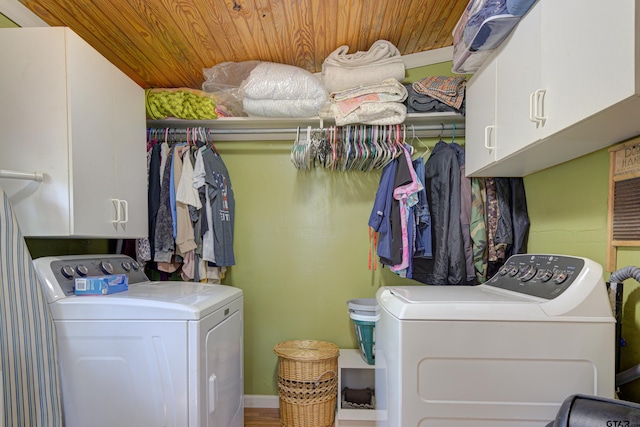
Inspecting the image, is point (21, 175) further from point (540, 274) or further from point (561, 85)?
point (540, 274)

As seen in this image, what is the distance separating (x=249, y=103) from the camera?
6.95ft

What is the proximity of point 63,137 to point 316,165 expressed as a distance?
1.45 meters

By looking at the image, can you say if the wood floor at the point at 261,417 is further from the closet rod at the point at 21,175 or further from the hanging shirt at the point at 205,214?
the closet rod at the point at 21,175

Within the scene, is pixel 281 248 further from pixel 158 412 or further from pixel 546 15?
pixel 546 15

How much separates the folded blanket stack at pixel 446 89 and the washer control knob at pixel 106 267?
1.98 m

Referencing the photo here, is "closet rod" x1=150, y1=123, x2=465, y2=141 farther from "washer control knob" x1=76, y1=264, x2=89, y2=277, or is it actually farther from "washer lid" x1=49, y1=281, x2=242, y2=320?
"washer lid" x1=49, y1=281, x2=242, y2=320

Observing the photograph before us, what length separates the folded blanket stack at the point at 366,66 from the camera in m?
2.12

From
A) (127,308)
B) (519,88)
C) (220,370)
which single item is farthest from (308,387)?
(519,88)

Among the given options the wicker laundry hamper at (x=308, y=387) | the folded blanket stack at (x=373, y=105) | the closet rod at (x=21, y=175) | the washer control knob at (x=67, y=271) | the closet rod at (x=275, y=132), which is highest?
the folded blanket stack at (x=373, y=105)

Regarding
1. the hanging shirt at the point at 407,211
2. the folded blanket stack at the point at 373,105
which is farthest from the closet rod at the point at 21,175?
the hanging shirt at the point at 407,211

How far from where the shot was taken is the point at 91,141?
5.02 ft

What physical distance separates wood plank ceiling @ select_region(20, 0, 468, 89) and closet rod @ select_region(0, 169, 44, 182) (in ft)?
2.88

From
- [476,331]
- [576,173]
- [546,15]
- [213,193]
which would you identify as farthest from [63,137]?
[576,173]

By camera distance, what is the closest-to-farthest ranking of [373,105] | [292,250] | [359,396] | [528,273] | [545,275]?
→ [545,275] < [528,273] < [373,105] < [359,396] < [292,250]
